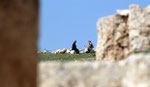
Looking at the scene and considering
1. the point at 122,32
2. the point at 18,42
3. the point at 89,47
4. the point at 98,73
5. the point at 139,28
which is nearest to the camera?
the point at 18,42

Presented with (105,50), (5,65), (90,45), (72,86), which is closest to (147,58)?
(72,86)

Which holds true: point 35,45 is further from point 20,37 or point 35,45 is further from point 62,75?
point 62,75

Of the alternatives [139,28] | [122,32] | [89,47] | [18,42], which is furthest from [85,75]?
[89,47]

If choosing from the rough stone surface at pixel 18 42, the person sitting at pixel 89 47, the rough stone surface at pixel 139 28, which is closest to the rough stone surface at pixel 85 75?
the rough stone surface at pixel 18 42

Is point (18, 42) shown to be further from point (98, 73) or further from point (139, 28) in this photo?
point (139, 28)

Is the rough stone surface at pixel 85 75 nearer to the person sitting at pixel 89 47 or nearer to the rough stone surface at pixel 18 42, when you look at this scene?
the rough stone surface at pixel 18 42

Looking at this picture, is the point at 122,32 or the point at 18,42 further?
the point at 122,32

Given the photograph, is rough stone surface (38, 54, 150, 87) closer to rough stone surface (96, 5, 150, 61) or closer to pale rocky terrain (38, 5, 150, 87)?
pale rocky terrain (38, 5, 150, 87)

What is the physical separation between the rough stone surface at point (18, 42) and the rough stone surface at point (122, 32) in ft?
33.2

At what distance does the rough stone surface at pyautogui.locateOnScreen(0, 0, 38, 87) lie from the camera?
4.73m

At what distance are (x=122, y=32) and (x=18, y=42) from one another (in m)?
12.2

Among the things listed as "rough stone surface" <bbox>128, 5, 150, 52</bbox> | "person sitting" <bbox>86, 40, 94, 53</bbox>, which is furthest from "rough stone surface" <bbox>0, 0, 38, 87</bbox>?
"person sitting" <bbox>86, 40, 94, 53</bbox>

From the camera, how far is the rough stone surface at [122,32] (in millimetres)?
15297

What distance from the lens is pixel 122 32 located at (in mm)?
16766
